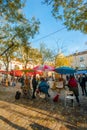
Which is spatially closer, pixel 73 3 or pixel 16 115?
pixel 16 115

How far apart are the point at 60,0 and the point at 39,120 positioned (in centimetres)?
580

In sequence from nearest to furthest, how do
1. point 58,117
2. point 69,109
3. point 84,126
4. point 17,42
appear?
point 84,126 < point 58,117 < point 69,109 < point 17,42

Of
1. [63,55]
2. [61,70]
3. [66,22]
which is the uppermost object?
[63,55]

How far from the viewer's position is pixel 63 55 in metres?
62.1

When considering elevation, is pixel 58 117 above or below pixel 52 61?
below

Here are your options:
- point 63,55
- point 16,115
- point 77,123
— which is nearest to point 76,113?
point 77,123

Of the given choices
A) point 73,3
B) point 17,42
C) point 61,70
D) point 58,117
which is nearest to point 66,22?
point 73,3

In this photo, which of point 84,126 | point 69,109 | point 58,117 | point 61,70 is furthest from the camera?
point 61,70

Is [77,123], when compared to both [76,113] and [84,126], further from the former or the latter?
[76,113]

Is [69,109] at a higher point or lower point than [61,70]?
lower

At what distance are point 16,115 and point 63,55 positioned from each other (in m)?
51.3

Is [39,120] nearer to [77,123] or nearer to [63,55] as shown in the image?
[77,123]

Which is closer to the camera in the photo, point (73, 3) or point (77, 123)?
point (77, 123)

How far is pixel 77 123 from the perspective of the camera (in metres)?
9.98
